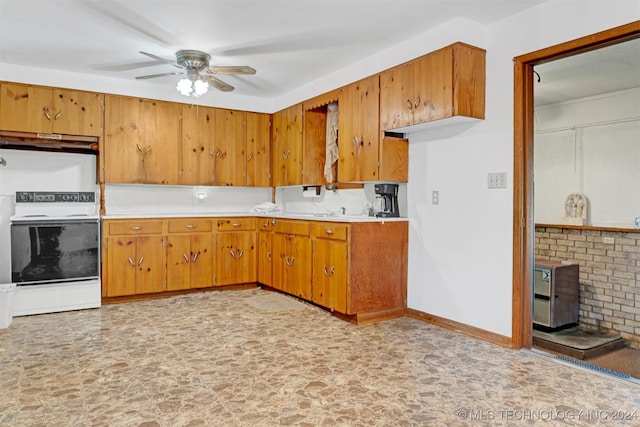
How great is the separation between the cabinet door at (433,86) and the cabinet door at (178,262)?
2.88m

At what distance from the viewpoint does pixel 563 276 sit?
4.17 m

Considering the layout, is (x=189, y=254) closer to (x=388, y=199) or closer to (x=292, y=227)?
(x=292, y=227)

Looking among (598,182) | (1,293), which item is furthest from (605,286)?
(1,293)

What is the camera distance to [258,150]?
5625 mm

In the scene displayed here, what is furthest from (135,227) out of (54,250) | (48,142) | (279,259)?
(279,259)

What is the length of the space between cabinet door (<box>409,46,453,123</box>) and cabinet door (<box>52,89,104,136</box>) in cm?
338

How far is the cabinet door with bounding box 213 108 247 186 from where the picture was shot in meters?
5.32

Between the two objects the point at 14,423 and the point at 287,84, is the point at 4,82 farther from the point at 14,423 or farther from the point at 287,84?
the point at 14,423

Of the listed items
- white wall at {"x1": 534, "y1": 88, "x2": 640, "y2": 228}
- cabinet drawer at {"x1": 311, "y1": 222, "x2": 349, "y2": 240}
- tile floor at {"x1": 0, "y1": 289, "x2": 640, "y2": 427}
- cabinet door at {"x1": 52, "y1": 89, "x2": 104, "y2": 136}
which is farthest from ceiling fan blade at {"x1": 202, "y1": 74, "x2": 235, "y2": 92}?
white wall at {"x1": 534, "y1": 88, "x2": 640, "y2": 228}

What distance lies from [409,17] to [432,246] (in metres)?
1.86

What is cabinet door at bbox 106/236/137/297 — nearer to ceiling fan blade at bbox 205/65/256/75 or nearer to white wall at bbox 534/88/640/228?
ceiling fan blade at bbox 205/65/256/75

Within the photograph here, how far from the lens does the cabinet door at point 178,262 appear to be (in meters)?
4.71

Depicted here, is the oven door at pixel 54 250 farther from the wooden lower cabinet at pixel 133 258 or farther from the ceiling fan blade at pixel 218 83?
the ceiling fan blade at pixel 218 83

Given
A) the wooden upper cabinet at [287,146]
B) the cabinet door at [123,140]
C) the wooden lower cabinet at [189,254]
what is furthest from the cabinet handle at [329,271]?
the cabinet door at [123,140]
